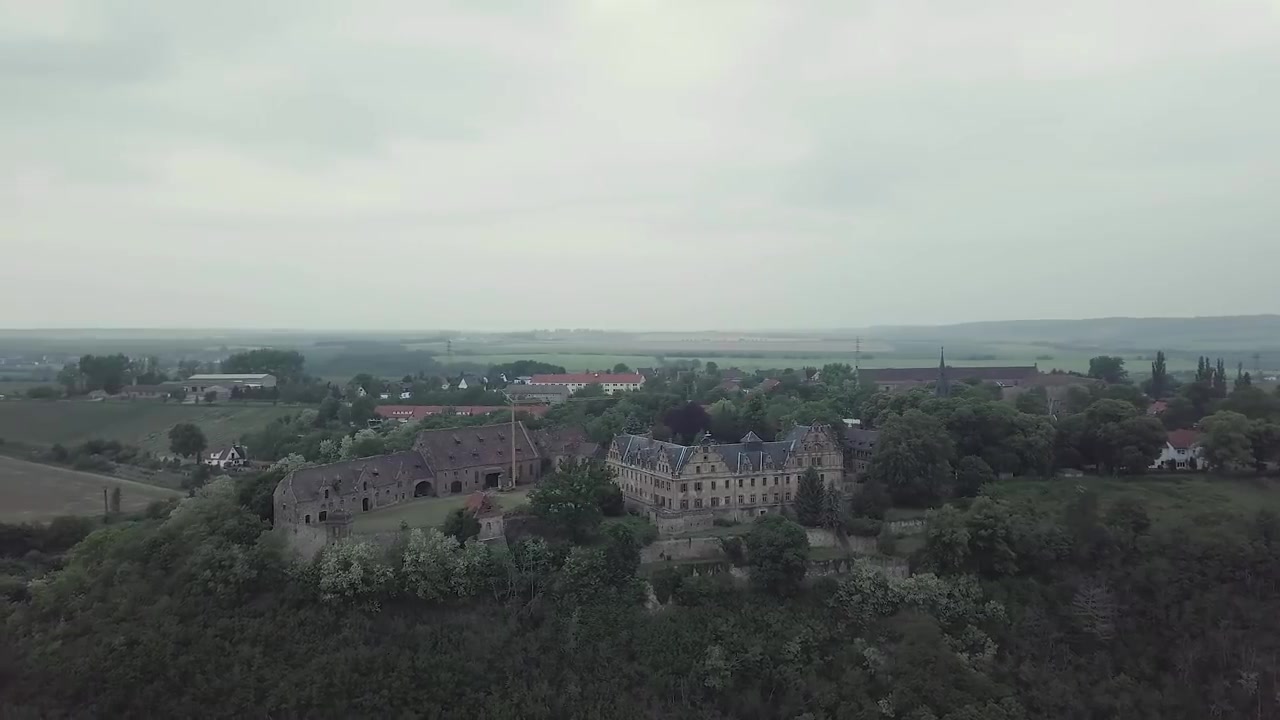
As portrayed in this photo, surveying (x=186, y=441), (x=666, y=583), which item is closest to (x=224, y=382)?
(x=186, y=441)

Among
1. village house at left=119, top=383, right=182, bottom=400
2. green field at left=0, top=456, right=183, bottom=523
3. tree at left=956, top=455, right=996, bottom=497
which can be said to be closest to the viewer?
tree at left=956, top=455, right=996, bottom=497

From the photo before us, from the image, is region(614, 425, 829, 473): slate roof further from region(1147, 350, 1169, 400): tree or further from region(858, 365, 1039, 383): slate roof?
region(858, 365, 1039, 383): slate roof

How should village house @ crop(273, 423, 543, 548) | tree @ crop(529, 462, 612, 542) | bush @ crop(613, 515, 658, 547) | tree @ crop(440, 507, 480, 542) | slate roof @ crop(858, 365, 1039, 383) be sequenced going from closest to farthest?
bush @ crop(613, 515, 658, 547), tree @ crop(440, 507, 480, 542), tree @ crop(529, 462, 612, 542), village house @ crop(273, 423, 543, 548), slate roof @ crop(858, 365, 1039, 383)

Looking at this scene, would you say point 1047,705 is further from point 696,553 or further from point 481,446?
point 481,446

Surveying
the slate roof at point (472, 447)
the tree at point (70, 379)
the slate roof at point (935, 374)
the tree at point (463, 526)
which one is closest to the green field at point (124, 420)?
the tree at point (70, 379)

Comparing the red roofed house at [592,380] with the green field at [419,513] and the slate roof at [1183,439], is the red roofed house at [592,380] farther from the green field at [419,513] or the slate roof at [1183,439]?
the slate roof at [1183,439]

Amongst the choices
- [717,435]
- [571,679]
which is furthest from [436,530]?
[717,435]

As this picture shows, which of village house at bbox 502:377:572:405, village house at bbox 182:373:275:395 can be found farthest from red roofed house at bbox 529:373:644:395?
village house at bbox 182:373:275:395

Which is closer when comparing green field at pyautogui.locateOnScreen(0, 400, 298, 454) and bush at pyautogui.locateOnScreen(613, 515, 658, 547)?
bush at pyautogui.locateOnScreen(613, 515, 658, 547)
